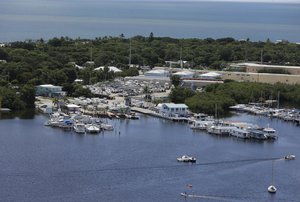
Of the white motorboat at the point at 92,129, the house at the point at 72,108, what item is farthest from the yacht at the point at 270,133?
the house at the point at 72,108

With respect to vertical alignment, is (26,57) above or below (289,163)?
above

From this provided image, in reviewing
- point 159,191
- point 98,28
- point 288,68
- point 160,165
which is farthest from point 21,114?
point 98,28

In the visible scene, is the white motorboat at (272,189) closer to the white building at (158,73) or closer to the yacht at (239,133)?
the yacht at (239,133)

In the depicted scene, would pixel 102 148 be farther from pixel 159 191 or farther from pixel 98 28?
pixel 98 28

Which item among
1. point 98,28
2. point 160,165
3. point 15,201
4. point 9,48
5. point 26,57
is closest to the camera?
point 15,201

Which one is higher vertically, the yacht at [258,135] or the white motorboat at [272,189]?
the yacht at [258,135]

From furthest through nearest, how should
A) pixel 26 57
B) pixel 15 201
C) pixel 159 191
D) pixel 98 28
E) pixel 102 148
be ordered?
pixel 98 28 < pixel 26 57 < pixel 102 148 < pixel 159 191 < pixel 15 201
